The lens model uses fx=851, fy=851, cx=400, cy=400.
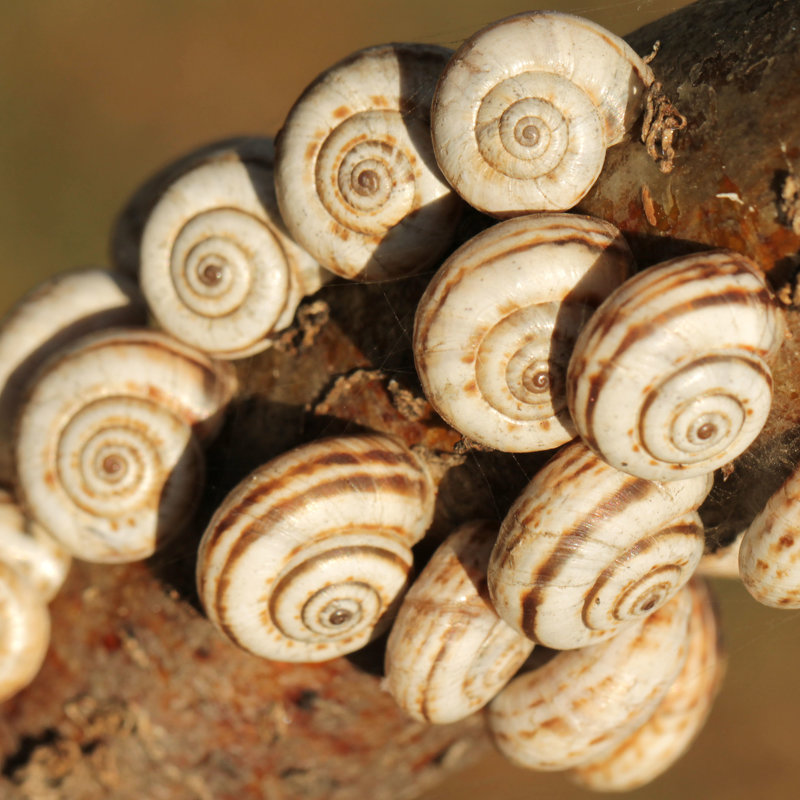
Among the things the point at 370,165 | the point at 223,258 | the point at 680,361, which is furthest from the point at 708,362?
the point at 223,258

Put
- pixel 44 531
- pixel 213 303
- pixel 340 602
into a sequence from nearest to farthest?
pixel 340 602
pixel 213 303
pixel 44 531

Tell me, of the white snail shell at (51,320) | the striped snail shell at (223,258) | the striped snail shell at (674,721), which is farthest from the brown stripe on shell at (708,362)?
the white snail shell at (51,320)

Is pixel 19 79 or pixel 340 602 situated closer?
pixel 340 602

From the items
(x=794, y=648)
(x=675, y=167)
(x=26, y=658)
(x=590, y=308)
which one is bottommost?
(x=794, y=648)

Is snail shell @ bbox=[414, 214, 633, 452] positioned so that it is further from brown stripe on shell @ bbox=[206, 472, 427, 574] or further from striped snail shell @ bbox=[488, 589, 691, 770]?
striped snail shell @ bbox=[488, 589, 691, 770]

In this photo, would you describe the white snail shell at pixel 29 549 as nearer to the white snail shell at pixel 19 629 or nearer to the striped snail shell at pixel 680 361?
the white snail shell at pixel 19 629

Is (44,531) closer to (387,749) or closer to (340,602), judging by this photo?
(340,602)

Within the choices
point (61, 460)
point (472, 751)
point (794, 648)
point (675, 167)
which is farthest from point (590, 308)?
point (794, 648)
